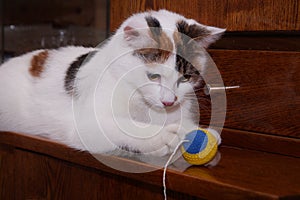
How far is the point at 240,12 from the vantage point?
94cm

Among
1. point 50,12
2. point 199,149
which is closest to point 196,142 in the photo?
point 199,149

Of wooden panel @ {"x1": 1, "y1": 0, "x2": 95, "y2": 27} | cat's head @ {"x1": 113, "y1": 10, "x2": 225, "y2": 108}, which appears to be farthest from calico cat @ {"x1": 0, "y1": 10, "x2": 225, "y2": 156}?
wooden panel @ {"x1": 1, "y1": 0, "x2": 95, "y2": 27}

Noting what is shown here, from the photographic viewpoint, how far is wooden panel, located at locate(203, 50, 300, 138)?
0.89 m

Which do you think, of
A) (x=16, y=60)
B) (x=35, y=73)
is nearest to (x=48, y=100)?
(x=35, y=73)

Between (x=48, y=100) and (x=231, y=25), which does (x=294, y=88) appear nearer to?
(x=231, y=25)

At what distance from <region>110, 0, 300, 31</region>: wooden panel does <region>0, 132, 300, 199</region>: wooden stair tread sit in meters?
0.29

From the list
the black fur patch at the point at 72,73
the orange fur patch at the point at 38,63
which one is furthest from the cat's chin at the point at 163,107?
the orange fur patch at the point at 38,63

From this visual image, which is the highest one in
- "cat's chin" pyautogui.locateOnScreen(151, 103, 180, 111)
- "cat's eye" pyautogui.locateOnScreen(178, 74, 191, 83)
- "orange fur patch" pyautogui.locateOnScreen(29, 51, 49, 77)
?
"cat's eye" pyautogui.locateOnScreen(178, 74, 191, 83)

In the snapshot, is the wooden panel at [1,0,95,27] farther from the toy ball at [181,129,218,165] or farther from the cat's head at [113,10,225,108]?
the toy ball at [181,129,218,165]

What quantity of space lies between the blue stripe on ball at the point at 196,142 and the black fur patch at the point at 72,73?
1.20 ft

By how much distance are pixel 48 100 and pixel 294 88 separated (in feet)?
1.99

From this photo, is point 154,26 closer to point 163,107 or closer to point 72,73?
point 163,107

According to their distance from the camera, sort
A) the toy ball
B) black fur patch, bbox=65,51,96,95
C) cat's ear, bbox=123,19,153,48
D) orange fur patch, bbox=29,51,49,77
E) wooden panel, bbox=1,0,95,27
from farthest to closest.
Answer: wooden panel, bbox=1,0,95,27 → orange fur patch, bbox=29,51,49,77 → black fur patch, bbox=65,51,96,95 → cat's ear, bbox=123,19,153,48 → the toy ball

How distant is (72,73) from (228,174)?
0.52 m
